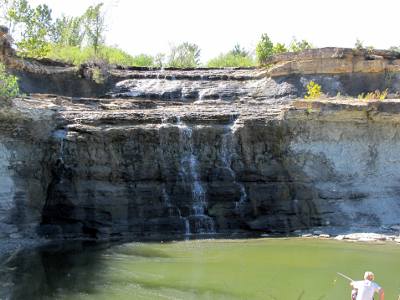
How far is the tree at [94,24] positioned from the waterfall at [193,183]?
761 inches

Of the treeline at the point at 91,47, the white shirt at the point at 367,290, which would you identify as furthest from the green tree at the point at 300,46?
the white shirt at the point at 367,290

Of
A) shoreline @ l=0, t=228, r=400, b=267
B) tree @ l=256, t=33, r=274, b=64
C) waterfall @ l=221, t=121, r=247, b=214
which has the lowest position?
shoreline @ l=0, t=228, r=400, b=267

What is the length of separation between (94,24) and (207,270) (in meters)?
27.4

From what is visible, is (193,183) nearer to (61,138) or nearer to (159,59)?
(61,138)

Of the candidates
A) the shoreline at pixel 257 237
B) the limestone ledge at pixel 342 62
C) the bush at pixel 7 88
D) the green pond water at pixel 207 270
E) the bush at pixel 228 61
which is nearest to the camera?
the green pond water at pixel 207 270

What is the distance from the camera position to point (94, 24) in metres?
36.8

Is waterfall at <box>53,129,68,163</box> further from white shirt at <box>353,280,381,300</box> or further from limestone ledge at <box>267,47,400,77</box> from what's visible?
limestone ledge at <box>267,47,400,77</box>

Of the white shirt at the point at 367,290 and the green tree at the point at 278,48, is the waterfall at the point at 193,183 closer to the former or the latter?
the white shirt at the point at 367,290

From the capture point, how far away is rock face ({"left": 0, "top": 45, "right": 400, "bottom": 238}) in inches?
685

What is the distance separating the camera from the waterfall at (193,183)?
1811 centimetres

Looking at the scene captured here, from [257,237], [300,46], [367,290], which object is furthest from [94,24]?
[367,290]

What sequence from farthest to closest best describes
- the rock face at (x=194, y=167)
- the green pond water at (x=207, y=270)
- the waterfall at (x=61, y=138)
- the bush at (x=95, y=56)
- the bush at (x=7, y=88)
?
the bush at (x=95, y=56)
the waterfall at (x=61, y=138)
the rock face at (x=194, y=167)
the bush at (x=7, y=88)
the green pond water at (x=207, y=270)

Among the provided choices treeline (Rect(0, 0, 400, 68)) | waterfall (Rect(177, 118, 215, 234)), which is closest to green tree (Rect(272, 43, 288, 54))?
treeline (Rect(0, 0, 400, 68))

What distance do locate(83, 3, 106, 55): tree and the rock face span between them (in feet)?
54.6
